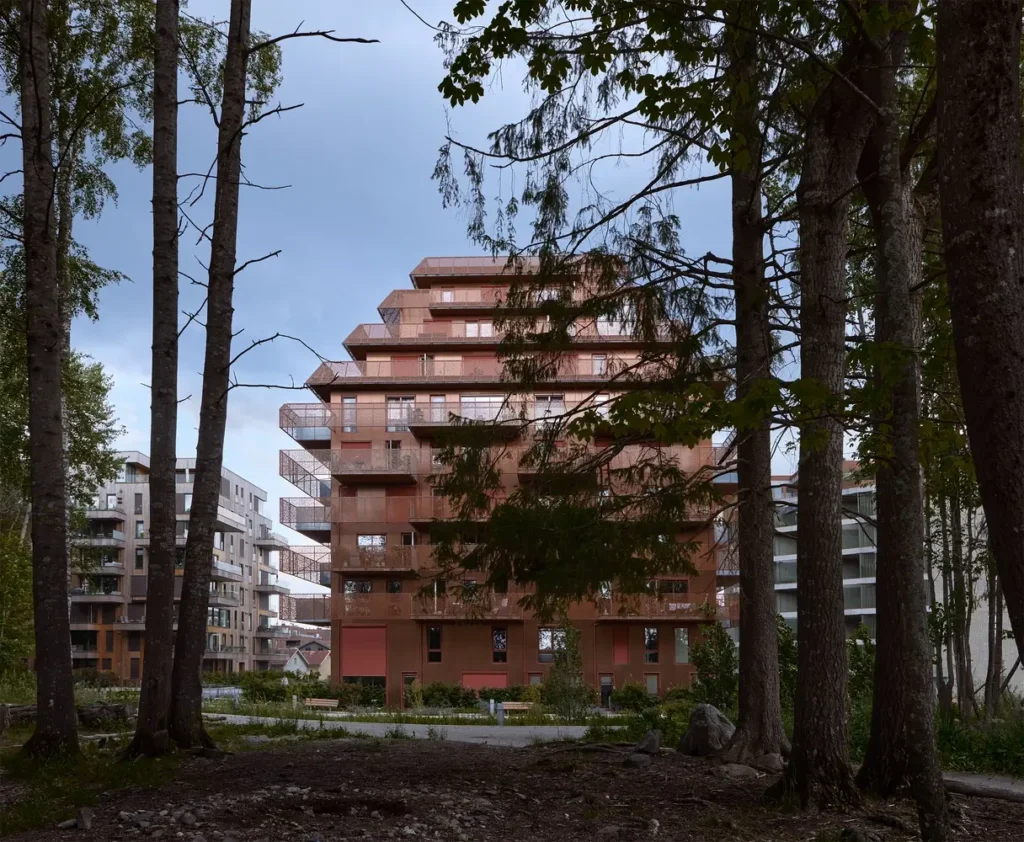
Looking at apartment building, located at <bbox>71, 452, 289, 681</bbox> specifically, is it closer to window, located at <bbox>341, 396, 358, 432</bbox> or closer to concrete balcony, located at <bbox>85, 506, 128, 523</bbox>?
concrete balcony, located at <bbox>85, 506, 128, 523</bbox>

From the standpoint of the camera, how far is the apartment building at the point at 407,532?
4084 cm

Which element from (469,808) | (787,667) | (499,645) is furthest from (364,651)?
(469,808)

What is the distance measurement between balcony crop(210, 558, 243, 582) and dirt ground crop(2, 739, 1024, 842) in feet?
248

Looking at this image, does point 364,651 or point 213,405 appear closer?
point 213,405

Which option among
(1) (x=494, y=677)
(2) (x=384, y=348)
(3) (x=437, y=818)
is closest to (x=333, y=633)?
(1) (x=494, y=677)

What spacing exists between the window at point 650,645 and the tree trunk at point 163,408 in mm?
32033

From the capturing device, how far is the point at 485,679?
42.5m

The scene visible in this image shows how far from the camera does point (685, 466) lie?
3403 cm

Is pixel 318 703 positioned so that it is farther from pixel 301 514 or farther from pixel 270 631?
pixel 270 631

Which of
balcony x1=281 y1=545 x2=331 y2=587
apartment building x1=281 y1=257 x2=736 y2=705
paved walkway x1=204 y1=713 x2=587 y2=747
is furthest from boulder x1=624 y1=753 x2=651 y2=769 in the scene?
balcony x1=281 y1=545 x2=331 y2=587

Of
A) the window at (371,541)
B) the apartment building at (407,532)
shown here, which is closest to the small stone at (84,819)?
the apartment building at (407,532)

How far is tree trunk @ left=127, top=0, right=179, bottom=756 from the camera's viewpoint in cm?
1214

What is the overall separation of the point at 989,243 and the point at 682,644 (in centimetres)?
3981

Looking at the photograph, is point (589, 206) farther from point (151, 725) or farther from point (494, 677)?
point (494, 677)
